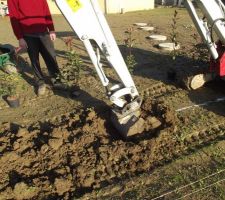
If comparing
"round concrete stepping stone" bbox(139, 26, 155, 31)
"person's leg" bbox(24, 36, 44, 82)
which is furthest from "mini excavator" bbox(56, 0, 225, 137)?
"round concrete stepping stone" bbox(139, 26, 155, 31)

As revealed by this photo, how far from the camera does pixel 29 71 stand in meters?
7.56

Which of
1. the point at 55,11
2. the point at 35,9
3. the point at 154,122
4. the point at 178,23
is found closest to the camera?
the point at 154,122

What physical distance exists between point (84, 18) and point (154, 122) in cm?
185

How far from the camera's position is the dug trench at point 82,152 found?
392 centimetres

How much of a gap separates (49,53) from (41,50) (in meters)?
0.18

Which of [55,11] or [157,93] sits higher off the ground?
[157,93]

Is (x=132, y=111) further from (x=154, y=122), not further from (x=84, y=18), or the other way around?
(x=84, y=18)

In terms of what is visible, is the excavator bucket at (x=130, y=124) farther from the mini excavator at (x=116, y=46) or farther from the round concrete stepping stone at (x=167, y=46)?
the round concrete stepping stone at (x=167, y=46)

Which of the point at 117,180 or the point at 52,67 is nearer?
the point at 117,180

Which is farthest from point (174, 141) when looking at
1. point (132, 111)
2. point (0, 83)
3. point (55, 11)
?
point (55, 11)

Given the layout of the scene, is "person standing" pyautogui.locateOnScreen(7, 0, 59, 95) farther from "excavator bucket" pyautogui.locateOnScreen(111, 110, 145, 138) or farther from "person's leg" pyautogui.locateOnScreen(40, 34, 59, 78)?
"excavator bucket" pyautogui.locateOnScreen(111, 110, 145, 138)

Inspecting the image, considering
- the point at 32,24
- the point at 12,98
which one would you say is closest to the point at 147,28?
the point at 32,24

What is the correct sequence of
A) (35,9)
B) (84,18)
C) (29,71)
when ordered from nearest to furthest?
1. (84,18)
2. (35,9)
3. (29,71)

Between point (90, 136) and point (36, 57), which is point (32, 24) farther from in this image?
point (90, 136)
